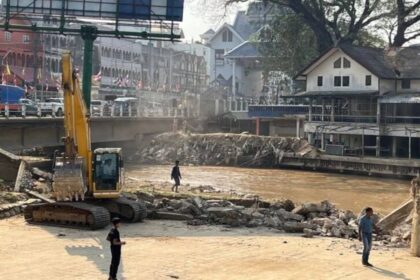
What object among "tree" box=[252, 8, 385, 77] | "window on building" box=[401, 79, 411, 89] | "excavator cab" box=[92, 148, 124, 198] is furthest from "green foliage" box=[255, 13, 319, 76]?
"excavator cab" box=[92, 148, 124, 198]

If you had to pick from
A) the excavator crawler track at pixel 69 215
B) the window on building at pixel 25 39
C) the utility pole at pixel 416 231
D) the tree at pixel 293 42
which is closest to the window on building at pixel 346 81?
the tree at pixel 293 42

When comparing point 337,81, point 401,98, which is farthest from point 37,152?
point 401,98

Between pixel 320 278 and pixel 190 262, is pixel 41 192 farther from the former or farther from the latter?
pixel 320 278

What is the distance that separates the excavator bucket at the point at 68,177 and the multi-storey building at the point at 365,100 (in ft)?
119

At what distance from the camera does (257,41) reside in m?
79.1

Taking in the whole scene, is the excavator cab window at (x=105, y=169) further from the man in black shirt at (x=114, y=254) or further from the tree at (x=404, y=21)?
the tree at (x=404, y=21)

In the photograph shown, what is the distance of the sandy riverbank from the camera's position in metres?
15.8

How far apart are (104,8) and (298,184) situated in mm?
18326

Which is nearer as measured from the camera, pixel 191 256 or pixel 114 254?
A: pixel 114 254

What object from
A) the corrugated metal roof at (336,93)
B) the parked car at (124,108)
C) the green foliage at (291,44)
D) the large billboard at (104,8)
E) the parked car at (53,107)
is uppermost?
the green foliage at (291,44)

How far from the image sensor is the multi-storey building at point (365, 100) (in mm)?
54188

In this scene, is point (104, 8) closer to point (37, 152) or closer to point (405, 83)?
point (37, 152)

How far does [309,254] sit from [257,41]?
6267cm

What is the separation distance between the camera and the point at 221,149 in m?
59.2
